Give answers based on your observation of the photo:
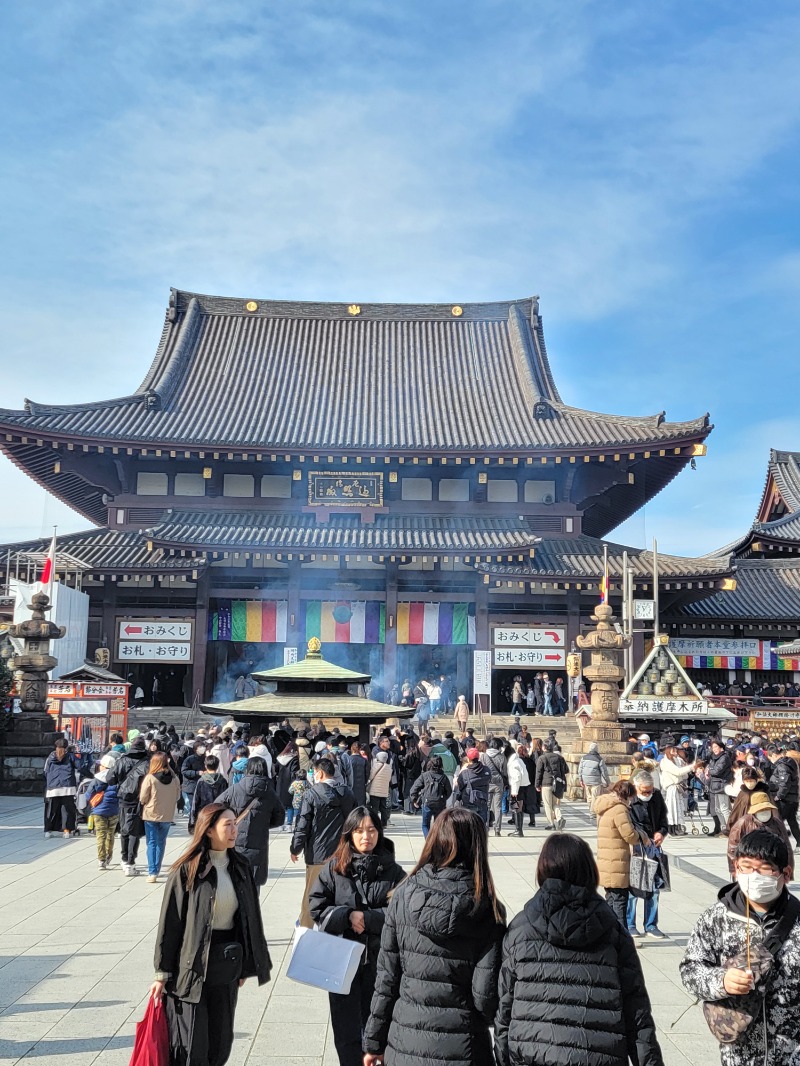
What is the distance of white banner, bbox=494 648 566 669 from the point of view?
101ft

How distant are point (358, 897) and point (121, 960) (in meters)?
3.95

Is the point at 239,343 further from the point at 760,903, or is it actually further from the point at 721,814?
the point at 760,903

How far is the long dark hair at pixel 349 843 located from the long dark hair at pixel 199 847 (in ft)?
2.23

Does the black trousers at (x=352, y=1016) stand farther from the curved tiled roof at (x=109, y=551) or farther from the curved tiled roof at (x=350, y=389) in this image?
the curved tiled roof at (x=350, y=389)

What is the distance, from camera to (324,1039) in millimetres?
6363

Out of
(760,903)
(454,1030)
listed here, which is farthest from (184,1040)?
(760,903)

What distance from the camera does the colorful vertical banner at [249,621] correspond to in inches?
1225

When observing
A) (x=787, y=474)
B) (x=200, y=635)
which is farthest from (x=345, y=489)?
(x=787, y=474)

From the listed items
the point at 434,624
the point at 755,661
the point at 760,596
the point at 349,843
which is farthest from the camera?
the point at 760,596

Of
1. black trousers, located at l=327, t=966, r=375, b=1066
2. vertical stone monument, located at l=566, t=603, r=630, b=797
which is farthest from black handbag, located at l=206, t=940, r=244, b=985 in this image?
vertical stone monument, located at l=566, t=603, r=630, b=797

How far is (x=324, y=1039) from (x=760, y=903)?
142 inches

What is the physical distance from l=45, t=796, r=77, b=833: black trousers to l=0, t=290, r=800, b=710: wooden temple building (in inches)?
591

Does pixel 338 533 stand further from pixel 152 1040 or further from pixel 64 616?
pixel 152 1040

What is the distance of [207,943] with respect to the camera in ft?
15.4
